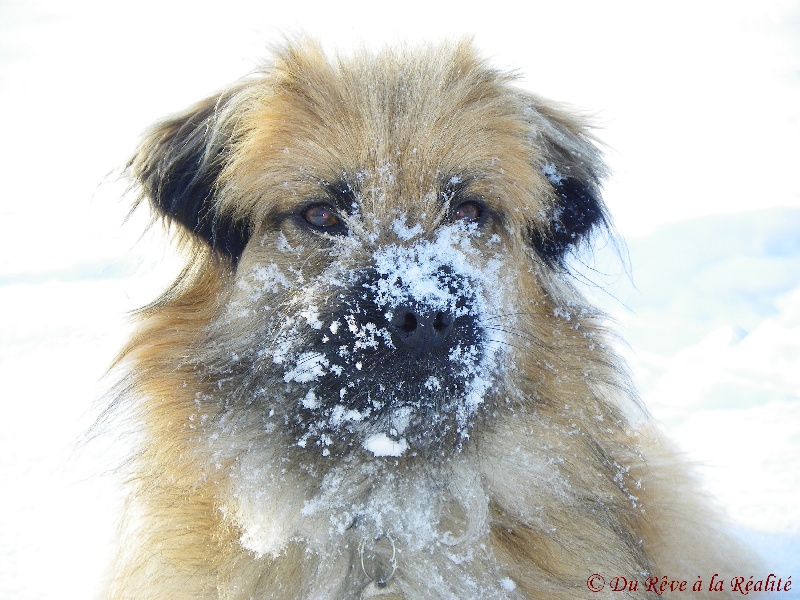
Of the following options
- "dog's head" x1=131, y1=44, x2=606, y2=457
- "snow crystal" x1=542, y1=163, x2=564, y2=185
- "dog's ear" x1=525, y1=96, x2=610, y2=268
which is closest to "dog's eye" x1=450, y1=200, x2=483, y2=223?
"dog's head" x1=131, y1=44, x2=606, y2=457

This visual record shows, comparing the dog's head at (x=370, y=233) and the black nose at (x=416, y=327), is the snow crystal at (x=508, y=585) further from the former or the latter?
the black nose at (x=416, y=327)

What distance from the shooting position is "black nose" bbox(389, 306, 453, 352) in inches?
80.4

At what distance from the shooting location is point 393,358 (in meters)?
2.08

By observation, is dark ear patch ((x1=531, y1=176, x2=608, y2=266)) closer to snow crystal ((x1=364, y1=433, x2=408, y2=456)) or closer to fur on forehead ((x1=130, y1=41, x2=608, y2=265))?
fur on forehead ((x1=130, y1=41, x2=608, y2=265))

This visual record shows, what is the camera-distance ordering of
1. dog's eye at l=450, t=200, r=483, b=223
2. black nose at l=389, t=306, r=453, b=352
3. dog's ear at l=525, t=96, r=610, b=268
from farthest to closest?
dog's ear at l=525, t=96, r=610, b=268 < dog's eye at l=450, t=200, r=483, b=223 < black nose at l=389, t=306, r=453, b=352

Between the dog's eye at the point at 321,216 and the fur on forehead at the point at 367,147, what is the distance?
57mm

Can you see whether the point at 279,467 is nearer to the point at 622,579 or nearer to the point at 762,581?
the point at 622,579

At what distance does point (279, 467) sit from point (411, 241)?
2.82ft

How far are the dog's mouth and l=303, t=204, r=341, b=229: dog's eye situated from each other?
25 centimetres

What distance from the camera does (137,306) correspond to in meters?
2.83

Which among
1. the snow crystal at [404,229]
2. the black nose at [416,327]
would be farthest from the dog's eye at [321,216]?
the black nose at [416,327]

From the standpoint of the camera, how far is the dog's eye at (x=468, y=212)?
2553mm

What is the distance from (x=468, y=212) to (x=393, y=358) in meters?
0.75

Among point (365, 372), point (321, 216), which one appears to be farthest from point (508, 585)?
point (321, 216)
